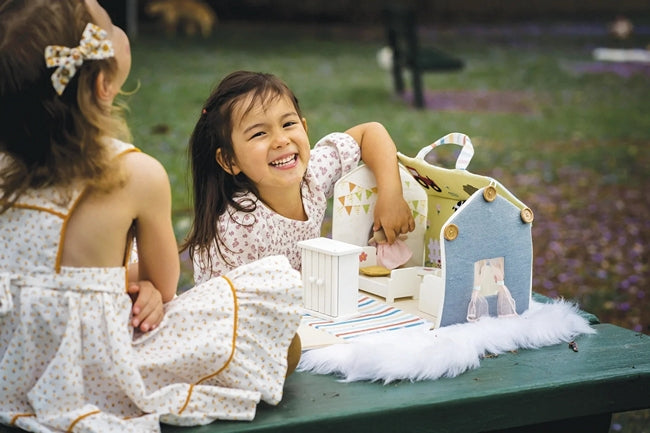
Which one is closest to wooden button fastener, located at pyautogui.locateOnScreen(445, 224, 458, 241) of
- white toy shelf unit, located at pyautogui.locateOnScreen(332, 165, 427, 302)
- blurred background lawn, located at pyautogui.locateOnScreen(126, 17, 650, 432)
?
white toy shelf unit, located at pyautogui.locateOnScreen(332, 165, 427, 302)

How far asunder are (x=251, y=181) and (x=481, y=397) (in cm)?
108

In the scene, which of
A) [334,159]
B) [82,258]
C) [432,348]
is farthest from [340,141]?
[82,258]

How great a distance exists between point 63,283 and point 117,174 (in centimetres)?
25

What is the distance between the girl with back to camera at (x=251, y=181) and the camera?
268 cm

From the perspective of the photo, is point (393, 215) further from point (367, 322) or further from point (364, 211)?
point (367, 322)

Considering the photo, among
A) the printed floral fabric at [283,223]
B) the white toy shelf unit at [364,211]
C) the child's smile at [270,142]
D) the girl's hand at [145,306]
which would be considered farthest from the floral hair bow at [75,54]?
the white toy shelf unit at [364,211]

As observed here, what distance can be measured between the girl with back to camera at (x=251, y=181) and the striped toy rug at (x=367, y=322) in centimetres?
31

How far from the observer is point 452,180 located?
2730mm

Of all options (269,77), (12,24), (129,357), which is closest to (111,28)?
(12,24)

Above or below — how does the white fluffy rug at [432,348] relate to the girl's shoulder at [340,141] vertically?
below

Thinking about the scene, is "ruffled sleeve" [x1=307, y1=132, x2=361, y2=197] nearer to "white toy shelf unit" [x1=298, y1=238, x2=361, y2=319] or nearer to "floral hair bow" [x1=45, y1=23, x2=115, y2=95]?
"white toy shelf unit" [x1=298, y1=238, x2=361, y2=319]

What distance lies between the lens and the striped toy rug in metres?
2.49

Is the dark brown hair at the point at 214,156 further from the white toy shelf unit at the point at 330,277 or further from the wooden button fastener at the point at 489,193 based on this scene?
the wooden button fastener at the point at 489,193

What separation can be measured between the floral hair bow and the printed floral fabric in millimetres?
981
